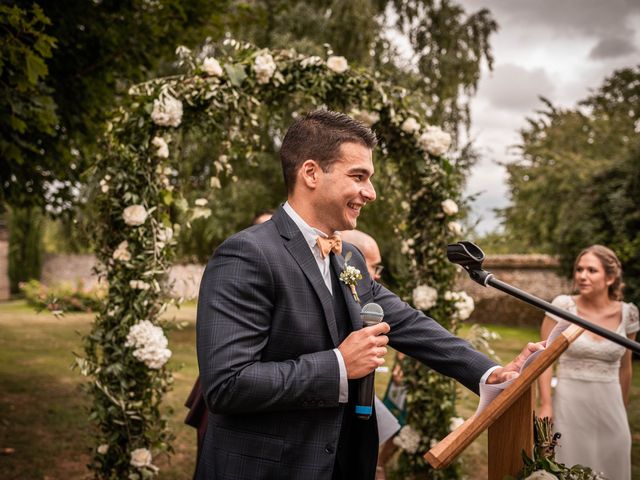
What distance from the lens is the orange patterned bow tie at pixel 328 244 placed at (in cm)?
233

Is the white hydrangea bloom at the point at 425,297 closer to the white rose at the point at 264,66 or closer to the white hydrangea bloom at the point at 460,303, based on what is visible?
the white hydrangea bloom at the point at 460,303

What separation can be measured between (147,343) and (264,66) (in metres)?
2.31

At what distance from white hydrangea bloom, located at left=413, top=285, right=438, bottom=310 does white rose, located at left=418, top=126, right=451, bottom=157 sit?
1231 mm

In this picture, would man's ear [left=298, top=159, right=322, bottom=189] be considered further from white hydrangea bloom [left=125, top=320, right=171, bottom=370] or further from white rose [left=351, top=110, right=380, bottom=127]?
white rose [left=351, top=110, right=380, bottom=127]

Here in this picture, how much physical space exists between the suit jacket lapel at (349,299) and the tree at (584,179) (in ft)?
33.7

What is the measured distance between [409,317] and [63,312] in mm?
2804

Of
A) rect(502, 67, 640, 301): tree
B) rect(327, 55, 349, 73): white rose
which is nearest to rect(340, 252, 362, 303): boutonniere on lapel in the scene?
rect(327, 55, 349, 73): white rose

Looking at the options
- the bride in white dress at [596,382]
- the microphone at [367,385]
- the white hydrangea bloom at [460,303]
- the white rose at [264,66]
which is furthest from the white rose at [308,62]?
the microphone at [367,385]

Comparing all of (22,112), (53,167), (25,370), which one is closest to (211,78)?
(22,112)

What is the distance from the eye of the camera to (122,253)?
4234 mm

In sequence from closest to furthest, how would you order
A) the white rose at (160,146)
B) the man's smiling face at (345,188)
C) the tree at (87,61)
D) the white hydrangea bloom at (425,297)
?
the man's smiling face at (345,188) → the white rose at (160,146) → the white hydrangea bloom at (425,297) → the tree at (87,61)

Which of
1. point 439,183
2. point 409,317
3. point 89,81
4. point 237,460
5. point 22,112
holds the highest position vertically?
point 89,81

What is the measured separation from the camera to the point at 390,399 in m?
5.91

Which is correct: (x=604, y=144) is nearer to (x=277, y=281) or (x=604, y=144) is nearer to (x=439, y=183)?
(x=439, y=183)
